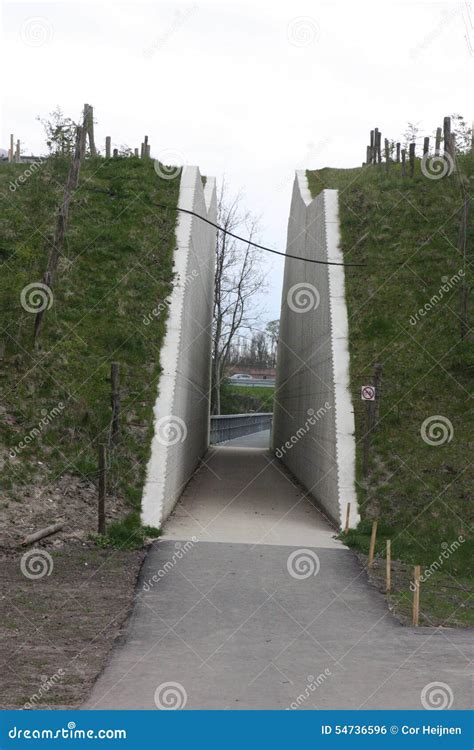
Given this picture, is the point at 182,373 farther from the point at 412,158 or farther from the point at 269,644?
the point at 412,158

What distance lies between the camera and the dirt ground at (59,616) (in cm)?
739

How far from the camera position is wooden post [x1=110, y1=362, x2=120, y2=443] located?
1506 centimetres

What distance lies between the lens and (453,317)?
1936 cm

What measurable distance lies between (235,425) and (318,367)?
2544 centimetres

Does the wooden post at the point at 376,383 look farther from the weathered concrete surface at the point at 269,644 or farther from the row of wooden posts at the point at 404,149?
the row of wooden posts at the point at 404,149

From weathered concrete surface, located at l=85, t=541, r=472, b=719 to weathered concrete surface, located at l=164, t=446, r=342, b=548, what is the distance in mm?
1694

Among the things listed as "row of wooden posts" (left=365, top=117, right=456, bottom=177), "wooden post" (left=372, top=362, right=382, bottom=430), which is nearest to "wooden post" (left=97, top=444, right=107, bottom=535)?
"wooden post" (left=372, top=362, right=382, bottom=430)

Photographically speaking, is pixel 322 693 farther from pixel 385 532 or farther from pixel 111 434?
pixel 111 434

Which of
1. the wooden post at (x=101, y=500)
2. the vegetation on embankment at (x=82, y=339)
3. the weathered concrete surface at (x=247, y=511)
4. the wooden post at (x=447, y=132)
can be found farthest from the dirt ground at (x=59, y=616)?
the wooden post at (x=447, y=132)

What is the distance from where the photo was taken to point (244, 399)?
59.8 m

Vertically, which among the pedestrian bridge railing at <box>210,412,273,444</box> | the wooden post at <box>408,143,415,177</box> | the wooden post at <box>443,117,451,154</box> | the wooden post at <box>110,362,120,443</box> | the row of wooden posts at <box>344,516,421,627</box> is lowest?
the pedestrian bridge railing at <box>210,412,273,444</box>

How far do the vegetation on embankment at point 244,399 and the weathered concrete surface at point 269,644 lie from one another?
124 ft

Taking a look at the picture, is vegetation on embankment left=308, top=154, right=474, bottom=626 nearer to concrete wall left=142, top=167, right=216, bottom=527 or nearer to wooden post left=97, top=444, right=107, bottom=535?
concrete wall left=142, top=167, right=216, bottom=527

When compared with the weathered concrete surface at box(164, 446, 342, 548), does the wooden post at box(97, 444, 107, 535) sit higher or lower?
higher
